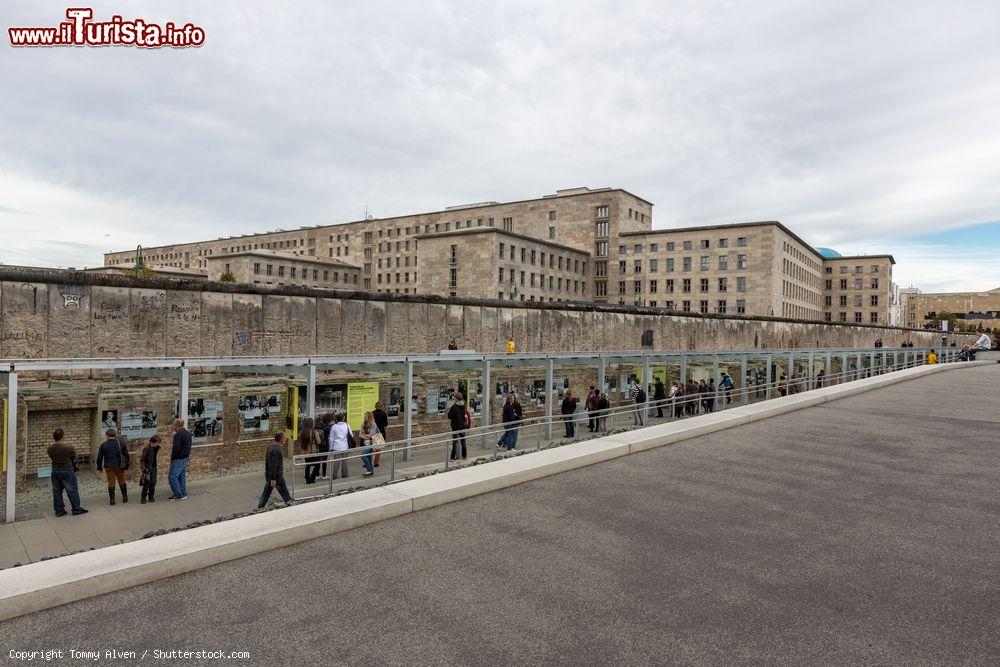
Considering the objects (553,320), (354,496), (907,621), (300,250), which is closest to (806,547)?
(907,621)

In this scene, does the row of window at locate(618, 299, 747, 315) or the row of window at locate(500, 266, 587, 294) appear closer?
the row of window at locate(500, 266, 587, 294)

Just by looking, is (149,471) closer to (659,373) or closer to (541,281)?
(659,373)

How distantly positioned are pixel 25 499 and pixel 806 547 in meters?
12.0

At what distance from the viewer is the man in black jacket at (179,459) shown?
10234mm

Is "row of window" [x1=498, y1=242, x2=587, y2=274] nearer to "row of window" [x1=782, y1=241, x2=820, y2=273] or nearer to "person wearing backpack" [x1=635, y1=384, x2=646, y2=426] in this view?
"row of window" [x1=782, y1=241, x2=820, y2=273]

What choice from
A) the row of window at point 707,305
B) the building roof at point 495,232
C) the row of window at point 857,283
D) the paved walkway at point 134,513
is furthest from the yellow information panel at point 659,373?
the row of window at point 857,283

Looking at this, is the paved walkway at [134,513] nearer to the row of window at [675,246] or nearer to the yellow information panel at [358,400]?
the yellow information panel at [358,400]

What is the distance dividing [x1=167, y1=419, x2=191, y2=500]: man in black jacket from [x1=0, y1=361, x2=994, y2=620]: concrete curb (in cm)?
526

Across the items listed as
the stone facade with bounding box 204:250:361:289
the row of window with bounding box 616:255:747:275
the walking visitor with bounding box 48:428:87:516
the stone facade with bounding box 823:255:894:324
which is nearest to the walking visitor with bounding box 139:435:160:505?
the walking visitor with bounding box 48:428:87:516

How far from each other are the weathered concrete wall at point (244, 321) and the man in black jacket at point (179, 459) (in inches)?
137

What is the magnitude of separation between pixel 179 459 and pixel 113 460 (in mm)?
1031

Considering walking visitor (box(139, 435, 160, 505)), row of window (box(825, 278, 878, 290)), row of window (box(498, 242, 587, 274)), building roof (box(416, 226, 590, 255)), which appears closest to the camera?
walking visitor (box(139, 435, 160, 505))

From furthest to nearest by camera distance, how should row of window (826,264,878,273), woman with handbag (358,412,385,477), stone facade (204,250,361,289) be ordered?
row of window (826,264,878,273) < stone facade (204,250,361,289) < woman with handbag (358,412,385,477)

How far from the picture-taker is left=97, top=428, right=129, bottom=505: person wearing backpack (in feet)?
33.1
